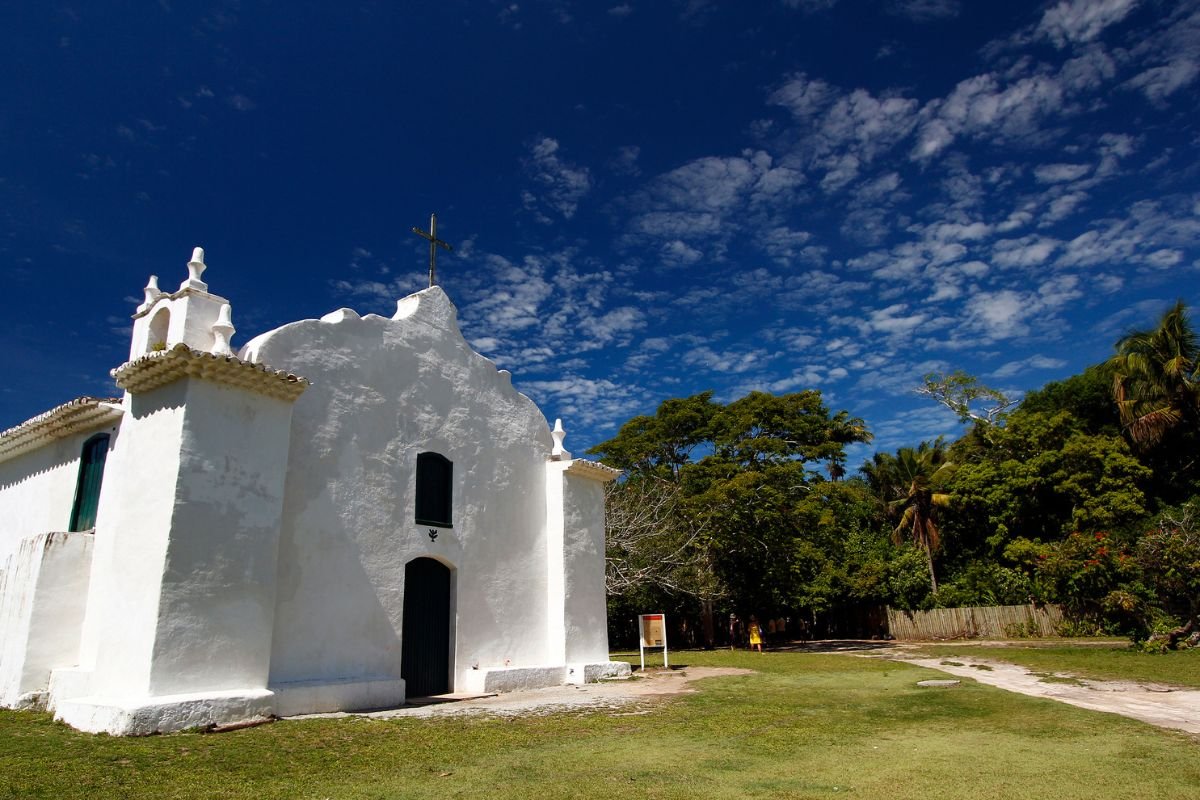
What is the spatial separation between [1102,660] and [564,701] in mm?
12640

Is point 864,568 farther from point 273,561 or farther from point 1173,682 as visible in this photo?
point 273,561

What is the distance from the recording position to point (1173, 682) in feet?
39.0

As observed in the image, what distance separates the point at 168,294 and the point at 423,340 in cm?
404

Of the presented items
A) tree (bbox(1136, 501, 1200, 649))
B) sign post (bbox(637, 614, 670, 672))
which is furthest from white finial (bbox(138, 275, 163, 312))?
tree (bbox(1136, 501, 1200, 649))

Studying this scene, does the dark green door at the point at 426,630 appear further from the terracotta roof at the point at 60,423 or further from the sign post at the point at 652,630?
the sign post at the point at 652,630


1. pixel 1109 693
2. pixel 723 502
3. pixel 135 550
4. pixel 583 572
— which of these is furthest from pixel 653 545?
pixel 135 550

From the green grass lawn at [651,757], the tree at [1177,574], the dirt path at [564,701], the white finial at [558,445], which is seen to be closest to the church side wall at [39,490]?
the green grass lawn at [651,757]

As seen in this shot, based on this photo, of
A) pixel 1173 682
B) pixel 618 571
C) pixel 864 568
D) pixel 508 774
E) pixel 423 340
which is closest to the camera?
pixel 508 774

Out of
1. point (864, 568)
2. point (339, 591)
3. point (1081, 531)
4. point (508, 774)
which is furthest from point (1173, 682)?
point (864, 568)

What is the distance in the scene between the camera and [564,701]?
1100cm

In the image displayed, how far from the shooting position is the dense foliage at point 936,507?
24.3 m

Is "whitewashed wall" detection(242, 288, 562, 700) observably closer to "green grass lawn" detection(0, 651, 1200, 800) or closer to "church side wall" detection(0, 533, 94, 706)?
"green grass lawn" detection(0, 651, 1200, 800)

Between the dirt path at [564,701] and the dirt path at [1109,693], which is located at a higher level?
the dirt path at [564,701]

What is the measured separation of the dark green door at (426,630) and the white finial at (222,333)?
443 centimetres
